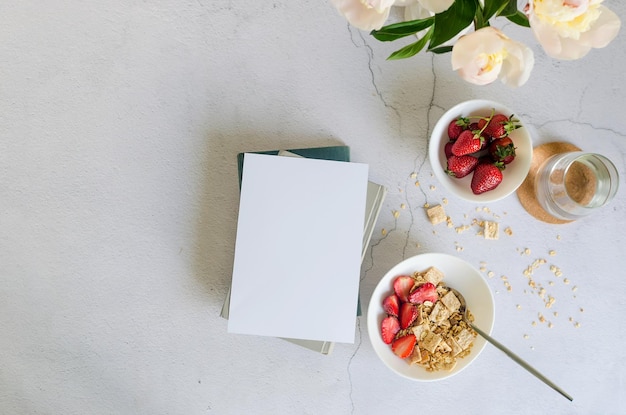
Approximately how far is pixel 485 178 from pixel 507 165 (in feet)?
0.18

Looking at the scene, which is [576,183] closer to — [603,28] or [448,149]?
[448,149]

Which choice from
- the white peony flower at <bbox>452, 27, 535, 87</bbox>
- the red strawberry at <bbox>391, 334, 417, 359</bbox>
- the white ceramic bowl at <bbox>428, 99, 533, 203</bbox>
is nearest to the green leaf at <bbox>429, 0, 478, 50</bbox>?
the white peony flower at <bbox>452, 27, 535, 87</bbox>

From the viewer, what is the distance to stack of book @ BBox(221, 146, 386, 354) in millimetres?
799

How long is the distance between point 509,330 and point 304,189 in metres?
0.41

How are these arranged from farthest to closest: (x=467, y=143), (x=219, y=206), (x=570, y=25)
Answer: (x=219, y=206) → (x=467, y=143) → (x=570, y=25)

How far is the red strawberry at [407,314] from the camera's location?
2.58ft

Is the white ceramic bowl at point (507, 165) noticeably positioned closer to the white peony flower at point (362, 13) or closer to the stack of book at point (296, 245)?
the stack of book at point (296, 245)

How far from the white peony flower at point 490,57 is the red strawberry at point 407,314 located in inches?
14.7

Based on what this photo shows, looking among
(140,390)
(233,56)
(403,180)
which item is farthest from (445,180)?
(140,390)

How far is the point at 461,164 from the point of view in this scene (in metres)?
0.77

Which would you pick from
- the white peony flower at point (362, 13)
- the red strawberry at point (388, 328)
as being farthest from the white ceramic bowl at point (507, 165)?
the white peony flower at point (362, 13)

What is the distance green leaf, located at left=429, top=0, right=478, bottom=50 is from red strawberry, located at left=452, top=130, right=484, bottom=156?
229 mm

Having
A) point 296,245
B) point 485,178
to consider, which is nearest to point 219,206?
point 296,245

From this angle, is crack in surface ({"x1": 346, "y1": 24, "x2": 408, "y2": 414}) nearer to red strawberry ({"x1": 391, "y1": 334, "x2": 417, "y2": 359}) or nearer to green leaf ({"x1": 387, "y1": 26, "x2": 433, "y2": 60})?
red strawberry ({"x1": 391, "y1": 334, "x2": 417, "y2": 359})
